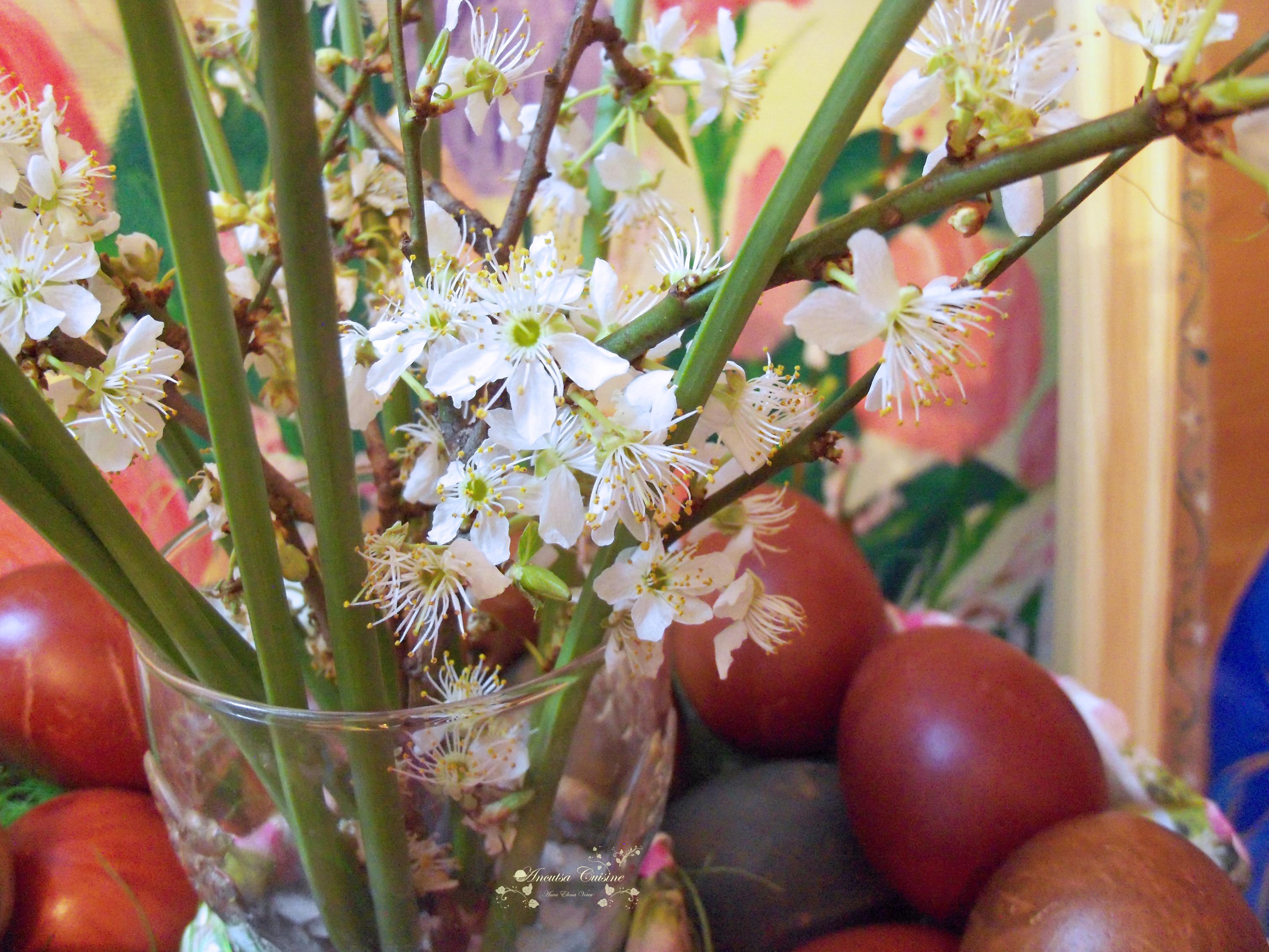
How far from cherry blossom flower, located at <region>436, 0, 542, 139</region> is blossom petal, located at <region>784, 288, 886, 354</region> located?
105 mm

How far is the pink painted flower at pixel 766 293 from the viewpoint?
0.68 m

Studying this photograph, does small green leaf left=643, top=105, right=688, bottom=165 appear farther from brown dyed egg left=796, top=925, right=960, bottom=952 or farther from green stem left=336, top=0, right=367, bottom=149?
brown dyed egg left=796, top=925, right=960, bottom=952

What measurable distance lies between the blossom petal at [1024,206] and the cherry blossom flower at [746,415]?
66 mm

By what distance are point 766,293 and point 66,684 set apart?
19.5 inches

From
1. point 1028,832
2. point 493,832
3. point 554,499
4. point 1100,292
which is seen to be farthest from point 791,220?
point 1100,292

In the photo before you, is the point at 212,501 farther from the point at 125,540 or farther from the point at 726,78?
the point at 726,78

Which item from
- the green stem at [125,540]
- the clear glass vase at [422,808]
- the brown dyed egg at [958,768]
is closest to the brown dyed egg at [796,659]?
the brown dyed egg at [958,768]

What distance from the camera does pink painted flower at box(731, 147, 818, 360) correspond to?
0.68 metres

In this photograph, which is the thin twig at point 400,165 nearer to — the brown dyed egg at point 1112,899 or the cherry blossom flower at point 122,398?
the cherry blossom flower at point 122,398

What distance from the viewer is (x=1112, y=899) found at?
1.15 ft

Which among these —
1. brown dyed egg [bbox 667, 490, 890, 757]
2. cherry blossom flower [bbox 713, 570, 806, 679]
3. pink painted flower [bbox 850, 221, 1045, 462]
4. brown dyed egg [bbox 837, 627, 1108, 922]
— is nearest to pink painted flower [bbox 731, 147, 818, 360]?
pink painted flower [bbox 850, 221, 1045, 462]

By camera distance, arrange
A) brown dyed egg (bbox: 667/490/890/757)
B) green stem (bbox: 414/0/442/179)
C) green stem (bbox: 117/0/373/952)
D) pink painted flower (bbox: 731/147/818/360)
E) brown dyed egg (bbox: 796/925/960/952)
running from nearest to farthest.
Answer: green stem (bbox: 117/0/373/952) → green stem (bbox: 414/0/442/179) → brown dyed egg (bbox: 796/925/960/952) → brown dyed egg (bbox: 667/490/890/757) → pink painted flower (bbox: 731/147/818/360)

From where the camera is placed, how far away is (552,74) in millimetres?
244

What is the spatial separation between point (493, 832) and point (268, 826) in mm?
66
